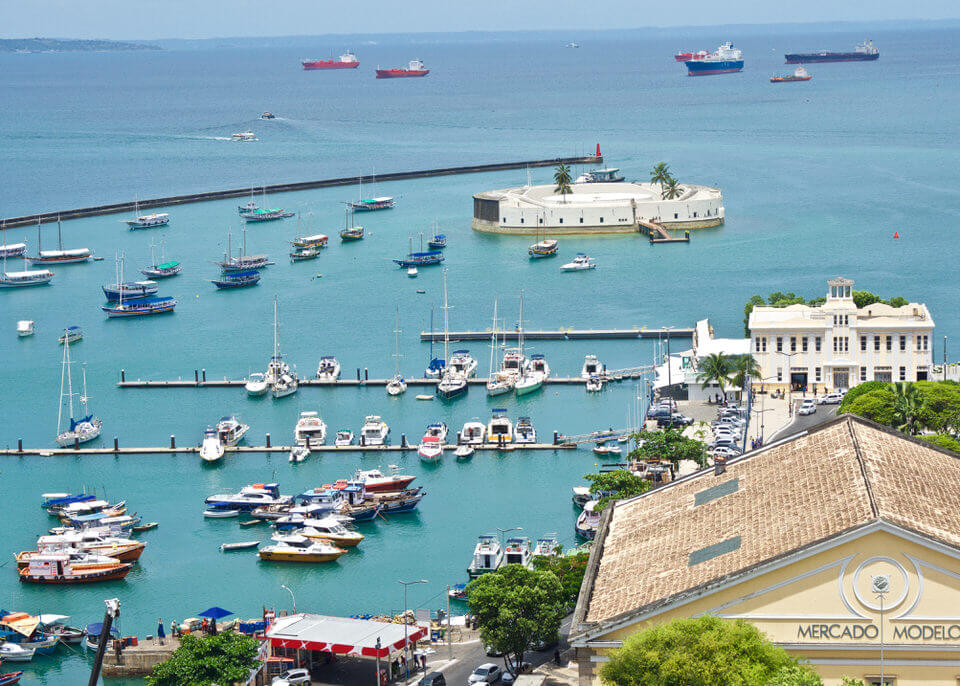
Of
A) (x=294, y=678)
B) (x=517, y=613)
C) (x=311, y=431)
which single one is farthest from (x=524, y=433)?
(x=517, y=613)

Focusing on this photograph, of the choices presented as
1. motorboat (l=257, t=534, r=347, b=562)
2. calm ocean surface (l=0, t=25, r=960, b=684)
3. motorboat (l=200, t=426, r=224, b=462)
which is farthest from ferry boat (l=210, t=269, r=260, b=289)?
motorboat (l=257, t=534, r=347, b=562)

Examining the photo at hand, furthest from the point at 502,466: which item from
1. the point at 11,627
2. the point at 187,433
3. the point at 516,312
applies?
the point at 516,312

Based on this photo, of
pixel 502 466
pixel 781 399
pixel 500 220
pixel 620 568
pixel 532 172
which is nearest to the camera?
pixel 620 568

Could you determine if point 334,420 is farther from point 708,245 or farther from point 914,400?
point 708,245

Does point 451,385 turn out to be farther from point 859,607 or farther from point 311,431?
point 859,607

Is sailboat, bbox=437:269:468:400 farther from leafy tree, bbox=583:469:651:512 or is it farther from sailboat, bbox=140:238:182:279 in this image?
sailboat, bbox=140:238:182:279

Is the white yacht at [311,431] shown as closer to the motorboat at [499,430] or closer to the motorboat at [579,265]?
the motorboat at [499,430]
